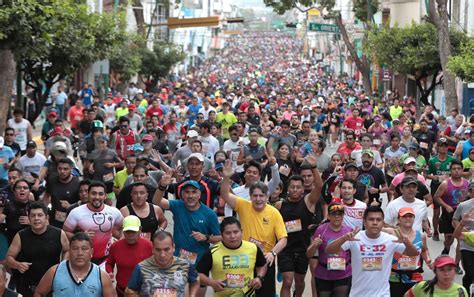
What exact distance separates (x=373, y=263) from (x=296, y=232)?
1818mm

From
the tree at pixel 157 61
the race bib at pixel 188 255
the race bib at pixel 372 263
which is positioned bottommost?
the tree at pixel 157 61

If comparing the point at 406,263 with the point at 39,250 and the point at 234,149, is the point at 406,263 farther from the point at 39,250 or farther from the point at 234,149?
the point at 234,149

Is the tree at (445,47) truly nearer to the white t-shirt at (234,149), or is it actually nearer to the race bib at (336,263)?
the white t-shirt at (234,149)

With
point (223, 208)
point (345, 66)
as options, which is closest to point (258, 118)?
point (223, 208)

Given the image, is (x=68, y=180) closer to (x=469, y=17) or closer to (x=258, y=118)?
(x=258, y=118)

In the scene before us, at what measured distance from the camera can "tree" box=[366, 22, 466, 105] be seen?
3925cm

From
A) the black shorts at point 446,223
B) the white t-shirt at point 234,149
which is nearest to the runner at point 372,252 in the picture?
the black shorts at point 446,223

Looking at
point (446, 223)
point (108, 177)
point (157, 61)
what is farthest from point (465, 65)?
point (157, 61)

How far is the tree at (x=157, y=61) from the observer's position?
5628 cm

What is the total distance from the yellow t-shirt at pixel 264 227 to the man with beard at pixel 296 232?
0.70 metres

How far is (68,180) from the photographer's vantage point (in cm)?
1222

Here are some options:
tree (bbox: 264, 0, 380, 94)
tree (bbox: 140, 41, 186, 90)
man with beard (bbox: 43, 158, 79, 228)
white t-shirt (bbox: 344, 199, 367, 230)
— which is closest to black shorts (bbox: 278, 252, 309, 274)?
white t-shirt (bbox: 344, 199, 367, 230)

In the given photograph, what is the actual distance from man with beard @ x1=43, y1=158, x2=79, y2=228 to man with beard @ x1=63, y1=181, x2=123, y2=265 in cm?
167

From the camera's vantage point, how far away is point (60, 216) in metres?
11.8
